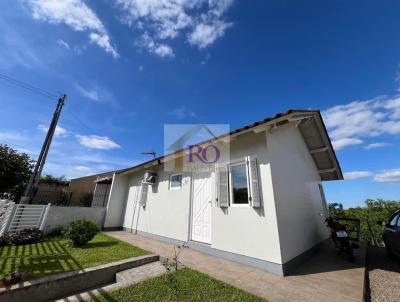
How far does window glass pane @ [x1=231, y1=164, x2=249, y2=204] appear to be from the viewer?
17.6 feet

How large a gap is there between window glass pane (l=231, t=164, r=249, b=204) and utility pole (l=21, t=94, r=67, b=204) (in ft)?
35.3

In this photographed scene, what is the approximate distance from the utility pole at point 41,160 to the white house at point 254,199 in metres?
6.49

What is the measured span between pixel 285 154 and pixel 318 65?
4.18 metres

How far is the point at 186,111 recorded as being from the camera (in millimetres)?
10734

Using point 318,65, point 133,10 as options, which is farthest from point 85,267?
point 318,65

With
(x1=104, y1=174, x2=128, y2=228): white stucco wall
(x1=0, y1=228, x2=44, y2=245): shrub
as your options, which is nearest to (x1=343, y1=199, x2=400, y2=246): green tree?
(x1=104, y1=174, x2=128, y2=228): white stucco wall

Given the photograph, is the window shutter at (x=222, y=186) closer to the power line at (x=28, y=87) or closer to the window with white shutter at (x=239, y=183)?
the window with white shutter at (x=239, y=183)

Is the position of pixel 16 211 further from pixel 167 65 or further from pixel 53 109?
pixel 167 65

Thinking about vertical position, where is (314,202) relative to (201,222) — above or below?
above

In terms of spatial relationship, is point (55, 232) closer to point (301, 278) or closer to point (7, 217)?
point (7, 217)

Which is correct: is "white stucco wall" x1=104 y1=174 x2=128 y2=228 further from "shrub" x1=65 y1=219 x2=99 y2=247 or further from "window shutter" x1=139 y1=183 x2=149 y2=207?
"shrub" x1=65 y1=219 x2=99 y2=247

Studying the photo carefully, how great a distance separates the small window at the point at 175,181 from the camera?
7824mm

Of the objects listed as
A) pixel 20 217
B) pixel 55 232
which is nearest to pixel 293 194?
pixel 55 232

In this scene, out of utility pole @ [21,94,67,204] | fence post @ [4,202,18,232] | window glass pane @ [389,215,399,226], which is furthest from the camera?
utility pole @ [21,94,67,204]
